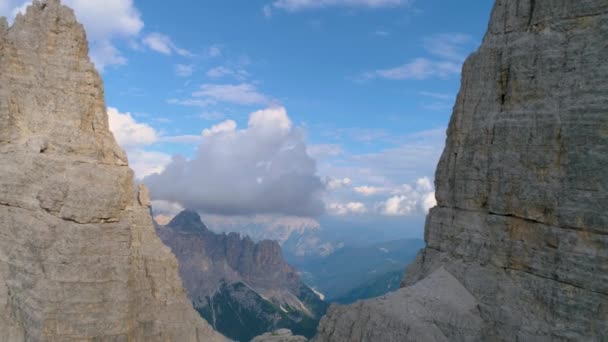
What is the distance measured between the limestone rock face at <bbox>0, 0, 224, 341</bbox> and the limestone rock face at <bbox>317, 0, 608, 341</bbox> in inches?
748

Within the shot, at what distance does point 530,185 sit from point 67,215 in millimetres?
40118

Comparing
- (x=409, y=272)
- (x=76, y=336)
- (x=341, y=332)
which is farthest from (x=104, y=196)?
(x=409, y=272)

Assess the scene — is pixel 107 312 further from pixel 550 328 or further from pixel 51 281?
pixel 550 328

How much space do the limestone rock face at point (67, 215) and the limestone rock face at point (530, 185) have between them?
19002 mm

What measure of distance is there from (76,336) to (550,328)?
38091 mm

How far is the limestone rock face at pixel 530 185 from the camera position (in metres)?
32.2

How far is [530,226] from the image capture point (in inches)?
1411

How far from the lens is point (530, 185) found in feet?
118

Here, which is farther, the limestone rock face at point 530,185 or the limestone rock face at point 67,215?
the limestone rock face at point 67,215

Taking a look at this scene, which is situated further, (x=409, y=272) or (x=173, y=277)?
(x=173, y=277)

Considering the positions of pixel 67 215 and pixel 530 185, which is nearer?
pixel 530 185

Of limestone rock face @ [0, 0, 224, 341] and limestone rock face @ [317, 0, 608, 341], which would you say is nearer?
limestone rock face @ [317, 0, 608, 341]

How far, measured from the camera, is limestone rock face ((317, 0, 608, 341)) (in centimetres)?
3216

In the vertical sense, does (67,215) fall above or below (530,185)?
below
